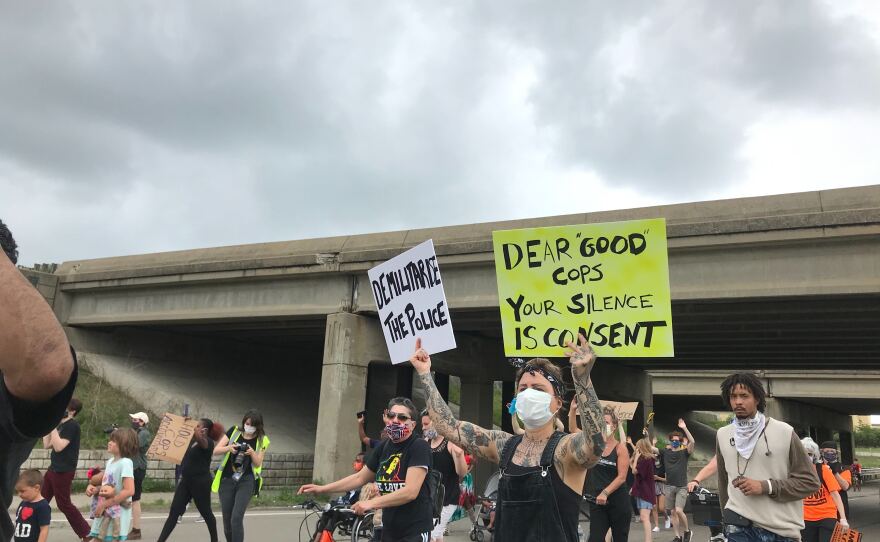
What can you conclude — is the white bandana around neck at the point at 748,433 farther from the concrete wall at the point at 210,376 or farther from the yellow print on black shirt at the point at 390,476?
the concrete wall at the point at 210,376

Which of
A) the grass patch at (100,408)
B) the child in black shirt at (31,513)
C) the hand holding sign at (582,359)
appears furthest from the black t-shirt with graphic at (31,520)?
the grass patch at (100,408)

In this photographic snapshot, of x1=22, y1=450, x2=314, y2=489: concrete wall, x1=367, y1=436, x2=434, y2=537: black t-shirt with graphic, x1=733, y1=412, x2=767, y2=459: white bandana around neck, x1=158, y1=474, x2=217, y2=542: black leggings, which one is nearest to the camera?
x1=733, y1=412, x2=767, y2=459: white bandana around neck

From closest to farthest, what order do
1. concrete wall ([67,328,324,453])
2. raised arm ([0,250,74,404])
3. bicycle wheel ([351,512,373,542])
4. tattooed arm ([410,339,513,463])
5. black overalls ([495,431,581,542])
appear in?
raised arm ([0,250,74,404]) → black overalls ([495,431,581,542]) → tattooed arm ([410,339,513,463]) → bicycle wheel ([351,512,373,542]) → concrete wall ([67,328,324,453])

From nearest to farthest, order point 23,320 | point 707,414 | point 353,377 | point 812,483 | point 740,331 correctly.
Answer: point 23,320 < point 812,483 < point 353,377 < point 740,331 < point 707,414

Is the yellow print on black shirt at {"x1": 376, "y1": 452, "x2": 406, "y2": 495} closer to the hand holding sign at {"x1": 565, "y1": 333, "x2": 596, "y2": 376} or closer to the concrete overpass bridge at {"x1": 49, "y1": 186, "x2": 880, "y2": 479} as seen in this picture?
the hand holding sign at {"x1": 565, "y1": 333, "x2": 596, "y2": 376}

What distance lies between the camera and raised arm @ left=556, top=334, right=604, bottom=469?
141 inches

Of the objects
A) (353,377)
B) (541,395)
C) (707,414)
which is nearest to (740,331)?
(353,377)

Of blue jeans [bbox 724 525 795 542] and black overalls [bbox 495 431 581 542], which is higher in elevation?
black overalls [bbox 495 431 581 542]

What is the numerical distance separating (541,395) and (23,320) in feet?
8.61

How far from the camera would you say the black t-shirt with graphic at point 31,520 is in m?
5.83

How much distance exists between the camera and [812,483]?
185 inches

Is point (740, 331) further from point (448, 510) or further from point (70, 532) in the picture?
point (70, 532)

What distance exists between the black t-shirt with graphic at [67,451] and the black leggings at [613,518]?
632 cm

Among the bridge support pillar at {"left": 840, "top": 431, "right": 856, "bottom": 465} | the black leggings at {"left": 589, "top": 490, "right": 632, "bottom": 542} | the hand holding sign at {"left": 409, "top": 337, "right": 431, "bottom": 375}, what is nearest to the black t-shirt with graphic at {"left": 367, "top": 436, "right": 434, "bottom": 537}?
the hand holding sign at {"left": 409, "top": 337, "right": 431, "bottom": 375}
